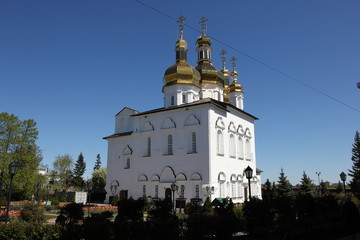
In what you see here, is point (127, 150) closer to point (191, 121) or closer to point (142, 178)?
point (142, 178)

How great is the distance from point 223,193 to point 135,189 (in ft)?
29.9

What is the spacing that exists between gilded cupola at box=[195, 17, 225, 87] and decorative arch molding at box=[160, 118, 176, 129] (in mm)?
6991

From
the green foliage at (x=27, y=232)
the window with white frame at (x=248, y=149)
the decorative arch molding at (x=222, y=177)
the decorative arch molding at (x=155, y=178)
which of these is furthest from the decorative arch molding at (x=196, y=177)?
the green foliage at (x=27, y=232)

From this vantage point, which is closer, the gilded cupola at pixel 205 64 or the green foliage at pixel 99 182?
the gilded cupola at pixel 205 64

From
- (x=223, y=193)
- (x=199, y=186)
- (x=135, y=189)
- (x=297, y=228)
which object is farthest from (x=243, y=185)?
(x=297, y=228)

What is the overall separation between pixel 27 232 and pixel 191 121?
19363 mm

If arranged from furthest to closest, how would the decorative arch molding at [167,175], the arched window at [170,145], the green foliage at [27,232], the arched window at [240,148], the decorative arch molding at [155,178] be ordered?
1. the arched window at [240,148]
2. the arched window at [170,145]
3. the decorative arch molding at [155,178]
4. the decorative arch molding at [167,175]
5. the green foliage at [27,232]

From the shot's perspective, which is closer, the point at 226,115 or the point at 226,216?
the point at 226,216

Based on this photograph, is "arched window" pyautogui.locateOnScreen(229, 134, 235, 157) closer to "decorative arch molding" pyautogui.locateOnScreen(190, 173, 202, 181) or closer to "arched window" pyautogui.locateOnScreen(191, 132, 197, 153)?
"arched window" pyautogui.locateOnScreen(191, 132, 197, 153)

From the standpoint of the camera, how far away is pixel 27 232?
908 centimetres

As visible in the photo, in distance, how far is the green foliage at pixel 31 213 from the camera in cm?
1370

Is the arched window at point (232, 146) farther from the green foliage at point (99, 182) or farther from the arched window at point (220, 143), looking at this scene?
the green foliage at point (99, 182)

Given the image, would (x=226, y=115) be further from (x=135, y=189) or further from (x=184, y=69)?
(x=135, y=189)

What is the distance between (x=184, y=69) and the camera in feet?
100
